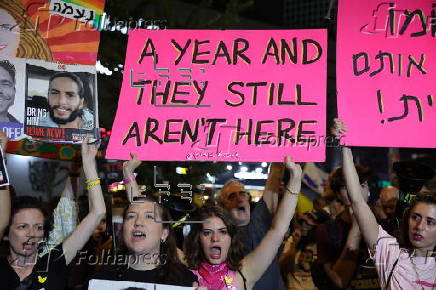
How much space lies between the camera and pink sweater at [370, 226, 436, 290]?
9.87 feet

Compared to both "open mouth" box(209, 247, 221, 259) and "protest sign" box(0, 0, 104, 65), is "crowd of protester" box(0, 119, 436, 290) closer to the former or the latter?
"open mouth" box(209, 247, 221, 259)

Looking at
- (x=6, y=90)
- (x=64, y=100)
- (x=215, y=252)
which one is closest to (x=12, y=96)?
(x=6, y=90)

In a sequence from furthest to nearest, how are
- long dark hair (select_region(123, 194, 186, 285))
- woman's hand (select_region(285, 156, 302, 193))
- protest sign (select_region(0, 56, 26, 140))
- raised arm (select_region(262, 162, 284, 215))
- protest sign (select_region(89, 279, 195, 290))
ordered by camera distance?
1. raised arm (select_region(262, 162, 284, 215))
2. protest sign (select_region(0, 56, 26, 140))
3. woman's hand (select_region(285, 156, 302, 193))
4. long dark hair (select_region(123, 194, 186, 285))
5. protest sign (select_region(89, 279, 195, 290))

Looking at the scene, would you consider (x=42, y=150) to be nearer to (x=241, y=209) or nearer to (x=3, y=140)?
(x=3, y=140)

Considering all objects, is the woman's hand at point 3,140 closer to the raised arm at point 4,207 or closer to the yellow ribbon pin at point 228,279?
the raised arm at point 4,207

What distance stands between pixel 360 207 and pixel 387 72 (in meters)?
0.85

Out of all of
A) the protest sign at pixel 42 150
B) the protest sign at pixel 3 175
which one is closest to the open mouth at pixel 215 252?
the protest sign at pixel 3 175

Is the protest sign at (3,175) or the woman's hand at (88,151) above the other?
the woman's hand at (88,151)

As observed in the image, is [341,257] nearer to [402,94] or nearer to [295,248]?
[295,248]

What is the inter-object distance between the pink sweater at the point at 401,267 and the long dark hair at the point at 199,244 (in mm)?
801

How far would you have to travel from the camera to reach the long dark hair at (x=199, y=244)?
3.11 m

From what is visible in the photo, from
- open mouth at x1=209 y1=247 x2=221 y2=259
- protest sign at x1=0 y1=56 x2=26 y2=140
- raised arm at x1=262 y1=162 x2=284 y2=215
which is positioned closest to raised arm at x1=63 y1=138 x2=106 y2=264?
protest sign at x1=0 y1=56 x2=26 y2=140

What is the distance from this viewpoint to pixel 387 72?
10.8ft

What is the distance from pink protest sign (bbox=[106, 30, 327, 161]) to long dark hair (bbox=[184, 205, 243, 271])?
32 centimetres
